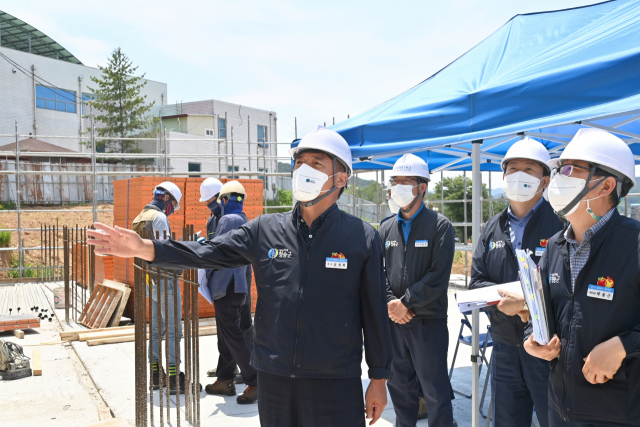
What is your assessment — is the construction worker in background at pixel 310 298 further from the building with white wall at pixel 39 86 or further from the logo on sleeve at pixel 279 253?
the building with white wall at pixel 39 86

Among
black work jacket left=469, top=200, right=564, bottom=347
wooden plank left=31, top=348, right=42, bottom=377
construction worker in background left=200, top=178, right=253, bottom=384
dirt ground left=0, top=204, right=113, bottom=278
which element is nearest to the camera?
black work jacket left=469, top=200, right=564, bottom=347

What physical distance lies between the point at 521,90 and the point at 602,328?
1.95m

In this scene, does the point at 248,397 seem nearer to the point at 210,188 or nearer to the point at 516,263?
the point at 210,188

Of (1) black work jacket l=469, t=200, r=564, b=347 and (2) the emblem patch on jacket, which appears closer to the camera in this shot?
(2) the emblem patch on jacket

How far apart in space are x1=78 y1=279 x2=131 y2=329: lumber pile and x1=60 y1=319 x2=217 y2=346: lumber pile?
0.37 m

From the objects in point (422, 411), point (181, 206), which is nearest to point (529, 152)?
point (422, 411)

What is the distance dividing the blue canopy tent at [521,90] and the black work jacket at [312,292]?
1.61m

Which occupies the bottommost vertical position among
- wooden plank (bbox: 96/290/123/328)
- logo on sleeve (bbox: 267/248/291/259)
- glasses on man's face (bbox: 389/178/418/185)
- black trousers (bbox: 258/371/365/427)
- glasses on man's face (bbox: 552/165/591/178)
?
wooden plank (bbox: 96/290/123/328)

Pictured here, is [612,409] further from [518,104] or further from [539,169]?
[518,104]

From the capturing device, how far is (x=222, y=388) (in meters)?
5.56

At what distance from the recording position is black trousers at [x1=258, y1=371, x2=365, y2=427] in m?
2.48

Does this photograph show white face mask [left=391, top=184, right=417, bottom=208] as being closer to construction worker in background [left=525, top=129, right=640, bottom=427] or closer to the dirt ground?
construction worker in background [left=525, top=129, right=640, bottom=427]

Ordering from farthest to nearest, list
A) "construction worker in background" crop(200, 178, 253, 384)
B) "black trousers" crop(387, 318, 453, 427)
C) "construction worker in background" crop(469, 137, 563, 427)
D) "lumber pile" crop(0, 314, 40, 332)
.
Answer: "lumber pile" crop(0, 314, 40, 332), "construction worker in background" crop(200, 178, 253, 384), "black trousers" crop(387, 318, 453, 427), "construction worker in background" crop(469, 137, 563, 427)

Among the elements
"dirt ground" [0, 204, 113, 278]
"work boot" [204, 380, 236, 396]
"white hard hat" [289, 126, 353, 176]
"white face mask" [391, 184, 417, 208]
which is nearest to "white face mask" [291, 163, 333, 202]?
"white hard hat" [289, 126, 353, 176]
